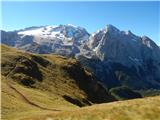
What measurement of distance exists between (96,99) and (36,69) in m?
39.4

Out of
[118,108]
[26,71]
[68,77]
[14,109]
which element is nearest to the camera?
[118,108]

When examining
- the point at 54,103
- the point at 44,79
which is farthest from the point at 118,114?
the point at 44,79

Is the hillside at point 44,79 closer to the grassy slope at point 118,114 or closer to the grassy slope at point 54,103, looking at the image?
the grassy slope at point 54,103

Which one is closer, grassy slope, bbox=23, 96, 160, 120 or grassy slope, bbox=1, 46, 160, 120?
grassy slope, bbox=23, 96, 160, 120

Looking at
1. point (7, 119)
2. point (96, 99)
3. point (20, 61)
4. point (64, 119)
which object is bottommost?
point (96, 99)

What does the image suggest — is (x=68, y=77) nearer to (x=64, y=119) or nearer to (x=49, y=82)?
(x=49, y=82)

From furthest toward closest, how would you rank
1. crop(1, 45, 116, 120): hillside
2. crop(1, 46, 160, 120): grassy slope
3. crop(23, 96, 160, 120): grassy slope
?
crop(1, 45, 116, 120): hillside
crop(1, 46, 160, 120): grassy slope
crop(23, 96, 160, 120): grassy slope

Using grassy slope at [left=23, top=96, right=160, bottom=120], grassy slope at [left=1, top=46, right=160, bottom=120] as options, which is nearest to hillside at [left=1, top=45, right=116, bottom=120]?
grassy slope at [left=1, top=46, right=160, bottom=120]

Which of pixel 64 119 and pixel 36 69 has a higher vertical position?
pixel 64 119

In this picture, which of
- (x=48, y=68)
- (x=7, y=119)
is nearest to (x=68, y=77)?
(x=48, y=68)

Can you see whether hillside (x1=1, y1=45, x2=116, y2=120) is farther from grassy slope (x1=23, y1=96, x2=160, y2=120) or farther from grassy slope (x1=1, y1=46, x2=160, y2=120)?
grassy slope (x1=23, y1=96, x2=160, y2=120)

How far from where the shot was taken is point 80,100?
15950cm

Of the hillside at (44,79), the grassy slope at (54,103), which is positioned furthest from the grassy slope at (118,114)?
the hillside at (44,79)

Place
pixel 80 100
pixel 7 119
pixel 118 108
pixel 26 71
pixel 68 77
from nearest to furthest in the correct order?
pixel 118 108
pixel 7 119
pixel 80 100
pixel 26 71
pixel 68 77
